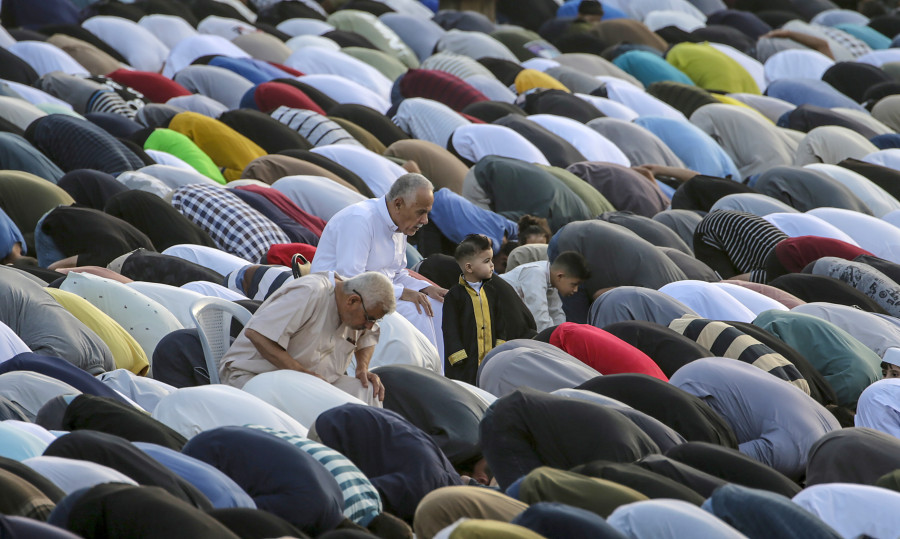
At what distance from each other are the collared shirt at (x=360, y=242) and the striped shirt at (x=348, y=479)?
137cm

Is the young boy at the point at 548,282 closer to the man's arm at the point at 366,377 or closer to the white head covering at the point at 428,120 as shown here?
the man's arm at the point at 366,377

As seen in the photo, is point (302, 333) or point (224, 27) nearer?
point (302, 333)

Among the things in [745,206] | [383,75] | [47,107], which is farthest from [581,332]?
[383,75]

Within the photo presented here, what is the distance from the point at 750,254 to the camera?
7.49 meters

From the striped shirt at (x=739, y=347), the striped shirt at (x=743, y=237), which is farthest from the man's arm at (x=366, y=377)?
the striped shirt at (x=743, y=237)

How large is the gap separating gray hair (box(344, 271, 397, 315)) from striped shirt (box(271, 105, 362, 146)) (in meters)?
4.53

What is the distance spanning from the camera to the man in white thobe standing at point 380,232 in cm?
511

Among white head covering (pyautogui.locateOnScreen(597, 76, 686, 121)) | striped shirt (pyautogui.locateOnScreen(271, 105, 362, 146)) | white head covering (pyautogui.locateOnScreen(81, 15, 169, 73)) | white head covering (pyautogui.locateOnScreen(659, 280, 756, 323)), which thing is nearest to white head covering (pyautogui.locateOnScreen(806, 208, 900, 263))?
white head covering (pyautogui.locateOnScreen(659, 280, 756, 323))

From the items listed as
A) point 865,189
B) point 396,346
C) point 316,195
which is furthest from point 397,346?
point 865,189

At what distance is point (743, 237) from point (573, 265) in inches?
66.3

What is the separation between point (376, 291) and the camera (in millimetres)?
4379

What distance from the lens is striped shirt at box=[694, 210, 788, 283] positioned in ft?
24.4

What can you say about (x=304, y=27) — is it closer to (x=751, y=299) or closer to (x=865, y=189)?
(x=865, y=189)

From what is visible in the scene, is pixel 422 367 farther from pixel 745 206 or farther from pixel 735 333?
pixel 745 206
